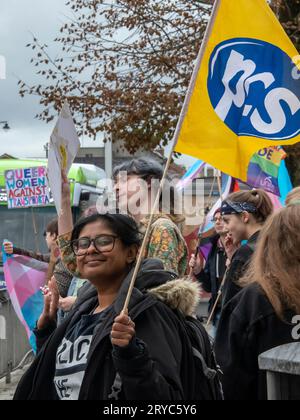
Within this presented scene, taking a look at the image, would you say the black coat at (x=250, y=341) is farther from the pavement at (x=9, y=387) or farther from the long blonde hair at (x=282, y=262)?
the pavement at (x=9, y=387)

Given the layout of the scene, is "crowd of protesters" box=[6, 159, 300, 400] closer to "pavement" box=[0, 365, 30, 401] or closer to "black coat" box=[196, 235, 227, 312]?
"black coat" box=[196, 235, 227, 312]

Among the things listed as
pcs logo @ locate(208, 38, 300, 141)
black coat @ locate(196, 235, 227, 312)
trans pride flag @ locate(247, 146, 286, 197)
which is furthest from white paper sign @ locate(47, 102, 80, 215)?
black coat @ locate(196, 235, 227, 312)

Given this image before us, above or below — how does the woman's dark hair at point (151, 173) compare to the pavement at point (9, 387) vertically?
above

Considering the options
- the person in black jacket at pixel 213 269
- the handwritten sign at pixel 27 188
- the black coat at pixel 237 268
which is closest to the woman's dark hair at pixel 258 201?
the black coat at pixel 237 268

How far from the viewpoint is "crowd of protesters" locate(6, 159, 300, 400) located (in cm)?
313

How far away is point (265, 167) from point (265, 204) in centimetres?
183

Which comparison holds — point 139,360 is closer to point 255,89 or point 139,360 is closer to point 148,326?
point 148,326

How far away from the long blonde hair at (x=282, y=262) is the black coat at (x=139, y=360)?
15.2 inches

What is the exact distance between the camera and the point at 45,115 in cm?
1727

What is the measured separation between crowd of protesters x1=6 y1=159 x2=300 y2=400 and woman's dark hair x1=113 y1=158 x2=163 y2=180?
0.96m

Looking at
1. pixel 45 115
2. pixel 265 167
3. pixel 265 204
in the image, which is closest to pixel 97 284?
pixel 265 204

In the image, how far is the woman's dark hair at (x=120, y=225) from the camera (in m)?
3.62

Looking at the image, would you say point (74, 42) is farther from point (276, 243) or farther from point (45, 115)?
point (276, 243)

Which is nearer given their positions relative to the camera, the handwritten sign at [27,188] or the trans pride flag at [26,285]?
the trans pride flag at [26,285]
